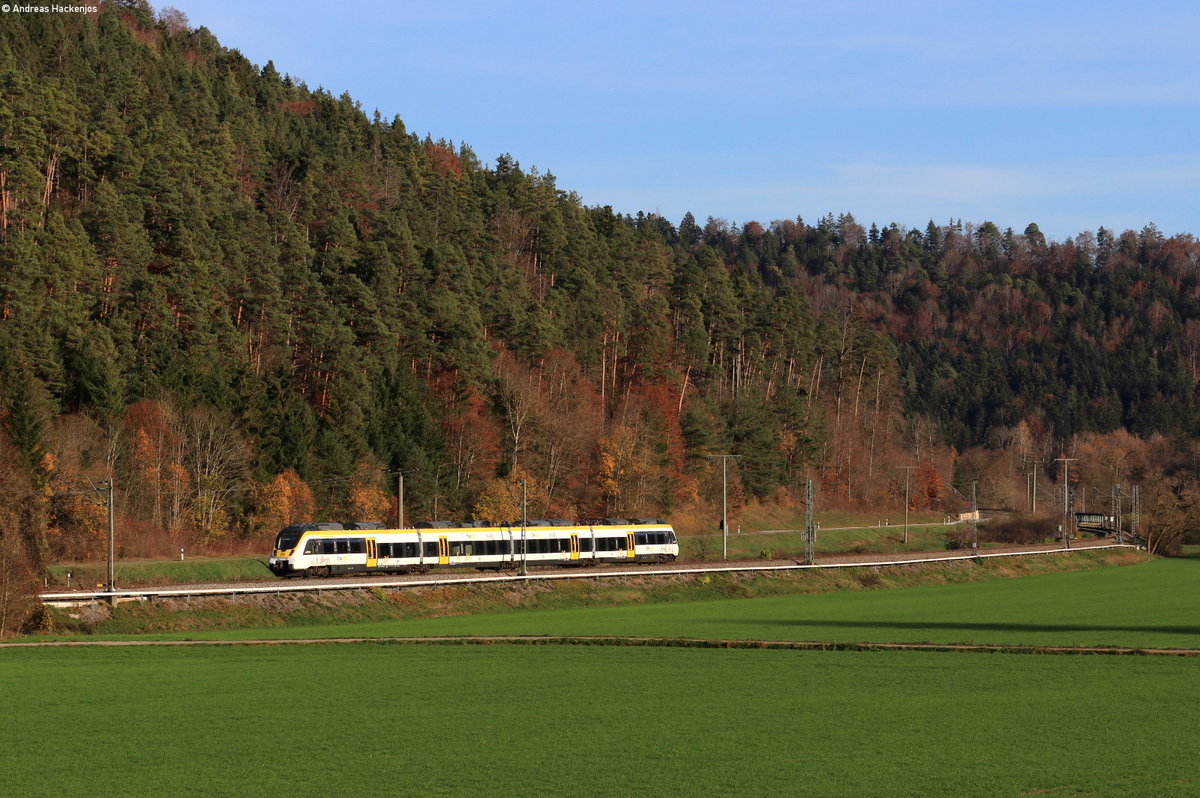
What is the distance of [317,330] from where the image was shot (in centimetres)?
9031

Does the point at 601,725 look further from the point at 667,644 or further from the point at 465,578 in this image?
the point at 465,578

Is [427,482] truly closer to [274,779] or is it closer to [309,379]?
[309,379]

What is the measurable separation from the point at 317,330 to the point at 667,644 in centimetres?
5346

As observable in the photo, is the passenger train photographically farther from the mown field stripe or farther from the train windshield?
the mown field stripe

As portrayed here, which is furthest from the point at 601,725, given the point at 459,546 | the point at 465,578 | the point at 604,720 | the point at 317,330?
the point at 317,330

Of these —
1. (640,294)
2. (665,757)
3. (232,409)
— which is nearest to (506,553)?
(232,409)

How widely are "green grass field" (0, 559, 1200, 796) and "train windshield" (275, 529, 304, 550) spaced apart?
17.1m

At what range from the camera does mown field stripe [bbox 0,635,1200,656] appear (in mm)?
39188

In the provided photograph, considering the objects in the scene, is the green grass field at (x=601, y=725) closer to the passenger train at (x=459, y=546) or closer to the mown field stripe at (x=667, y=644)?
the mown field stripe at (x=667, y=644)

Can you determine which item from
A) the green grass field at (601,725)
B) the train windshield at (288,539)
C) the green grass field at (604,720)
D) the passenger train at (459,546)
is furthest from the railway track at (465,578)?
the green grass field at (601,725)

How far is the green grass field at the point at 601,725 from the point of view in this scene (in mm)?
19188

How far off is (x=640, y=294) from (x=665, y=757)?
113 meters

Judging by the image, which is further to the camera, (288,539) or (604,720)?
(288,539)

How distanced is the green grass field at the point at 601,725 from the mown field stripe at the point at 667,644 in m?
1.70
